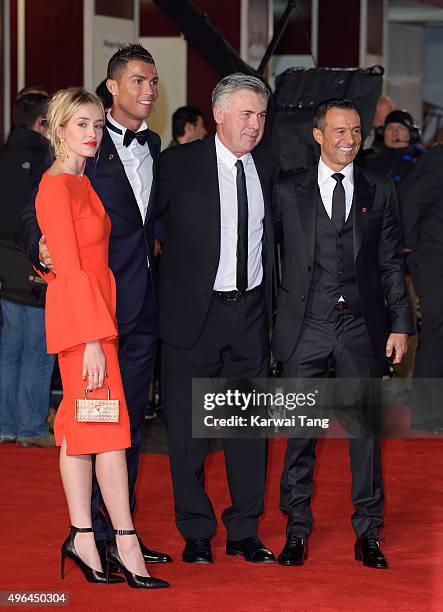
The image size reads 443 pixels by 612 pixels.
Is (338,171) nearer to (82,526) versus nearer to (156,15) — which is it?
(82,526)

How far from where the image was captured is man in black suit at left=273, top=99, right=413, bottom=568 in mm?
4469

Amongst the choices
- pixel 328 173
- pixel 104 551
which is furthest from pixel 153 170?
pixel 104 551

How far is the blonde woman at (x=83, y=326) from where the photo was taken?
398 centimetres

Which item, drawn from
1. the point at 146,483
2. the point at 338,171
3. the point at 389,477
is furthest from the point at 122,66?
the point at 389,477

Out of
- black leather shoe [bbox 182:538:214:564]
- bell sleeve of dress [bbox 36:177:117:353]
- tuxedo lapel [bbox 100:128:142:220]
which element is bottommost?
black leather shoe [bbox 182:538:214:564]

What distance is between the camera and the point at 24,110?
669cm

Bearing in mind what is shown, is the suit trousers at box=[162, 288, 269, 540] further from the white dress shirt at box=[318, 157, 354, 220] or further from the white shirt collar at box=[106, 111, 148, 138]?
the white shirt collar at box=[106, 111, 148, 138]

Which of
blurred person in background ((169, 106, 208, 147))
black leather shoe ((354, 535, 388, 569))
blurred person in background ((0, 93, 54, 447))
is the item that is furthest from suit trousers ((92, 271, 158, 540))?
blurred person in background ((169, 106, 208, 147))

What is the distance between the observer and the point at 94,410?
13.2 feet

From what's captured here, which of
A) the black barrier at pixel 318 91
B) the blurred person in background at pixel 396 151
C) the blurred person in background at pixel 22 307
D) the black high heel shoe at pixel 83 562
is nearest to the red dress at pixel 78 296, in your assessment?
the black high heel shoe at pixel 83 562

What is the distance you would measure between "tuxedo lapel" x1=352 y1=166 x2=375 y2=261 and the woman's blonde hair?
984 millimetres

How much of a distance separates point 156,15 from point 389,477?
6.30m

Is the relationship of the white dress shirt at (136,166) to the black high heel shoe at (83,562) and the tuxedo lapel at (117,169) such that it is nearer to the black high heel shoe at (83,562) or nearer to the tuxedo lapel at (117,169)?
the tuxedo lapel at (117,169)

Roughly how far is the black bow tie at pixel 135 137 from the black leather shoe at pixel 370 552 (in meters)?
1.59
